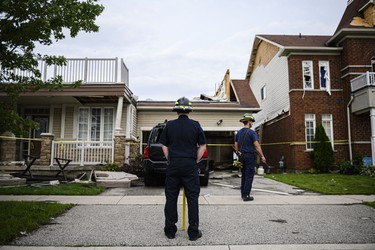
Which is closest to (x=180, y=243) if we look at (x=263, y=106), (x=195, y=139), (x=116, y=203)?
(x=195, y=139)

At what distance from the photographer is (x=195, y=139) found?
4.28 metres

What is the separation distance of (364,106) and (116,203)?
13972 millimetres

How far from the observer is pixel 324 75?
1770 cm

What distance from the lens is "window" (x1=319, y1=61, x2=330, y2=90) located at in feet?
57.4

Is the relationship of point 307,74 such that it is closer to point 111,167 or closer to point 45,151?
point 111,167

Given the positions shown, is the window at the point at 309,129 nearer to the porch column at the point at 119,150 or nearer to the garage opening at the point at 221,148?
the garage opening at the point at 221,148

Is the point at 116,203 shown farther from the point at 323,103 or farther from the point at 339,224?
the point at 323,103

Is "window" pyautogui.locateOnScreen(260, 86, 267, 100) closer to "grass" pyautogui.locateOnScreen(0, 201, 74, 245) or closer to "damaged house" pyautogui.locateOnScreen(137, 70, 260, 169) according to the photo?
"damaged house" pyautogui.locateOnScreen(137, 70, 260, 169)

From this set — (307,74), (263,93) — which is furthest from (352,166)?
(263,93)

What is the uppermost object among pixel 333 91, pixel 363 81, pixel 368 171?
pixel 363 81

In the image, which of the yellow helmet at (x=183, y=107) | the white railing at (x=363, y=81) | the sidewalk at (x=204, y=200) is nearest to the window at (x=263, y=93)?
the white railing at (x=363, y=81)

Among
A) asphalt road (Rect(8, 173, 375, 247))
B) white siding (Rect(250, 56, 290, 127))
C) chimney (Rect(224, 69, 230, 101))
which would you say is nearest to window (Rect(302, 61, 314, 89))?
white siding (Rect(250, 56, 290, 127))

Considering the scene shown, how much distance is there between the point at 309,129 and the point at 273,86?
15.4 ft

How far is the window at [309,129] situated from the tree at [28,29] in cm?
1386
